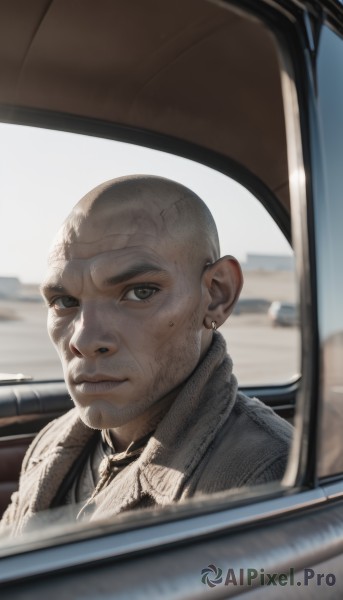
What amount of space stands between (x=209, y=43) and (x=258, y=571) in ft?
4.18

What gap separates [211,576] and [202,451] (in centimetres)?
53

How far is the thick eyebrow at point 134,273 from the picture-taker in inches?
65.1

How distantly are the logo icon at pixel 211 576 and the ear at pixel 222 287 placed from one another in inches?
30.6

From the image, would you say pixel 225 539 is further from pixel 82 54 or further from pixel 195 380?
pixel 82 54

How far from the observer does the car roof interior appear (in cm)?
175

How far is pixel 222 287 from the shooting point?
5.92ft

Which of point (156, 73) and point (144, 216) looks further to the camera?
point (156, 73)

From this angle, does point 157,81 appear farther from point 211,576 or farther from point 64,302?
point 211,576

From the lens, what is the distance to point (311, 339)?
1339 millimetres

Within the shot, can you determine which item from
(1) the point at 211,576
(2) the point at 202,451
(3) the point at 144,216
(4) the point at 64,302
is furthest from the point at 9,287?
(1) the point at 211,576

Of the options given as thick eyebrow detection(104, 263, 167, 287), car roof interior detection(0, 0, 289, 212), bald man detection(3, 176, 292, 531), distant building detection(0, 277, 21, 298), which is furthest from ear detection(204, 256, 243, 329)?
distant building detection(0, 277, 21, 298)

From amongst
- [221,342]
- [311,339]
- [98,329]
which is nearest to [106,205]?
[98,329]

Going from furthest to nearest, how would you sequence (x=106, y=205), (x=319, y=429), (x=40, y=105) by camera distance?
(x=40, y=105) < (x=106, y=205) < (x=319, y=429)

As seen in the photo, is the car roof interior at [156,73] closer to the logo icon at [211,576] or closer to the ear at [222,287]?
the ear at [222,287]
